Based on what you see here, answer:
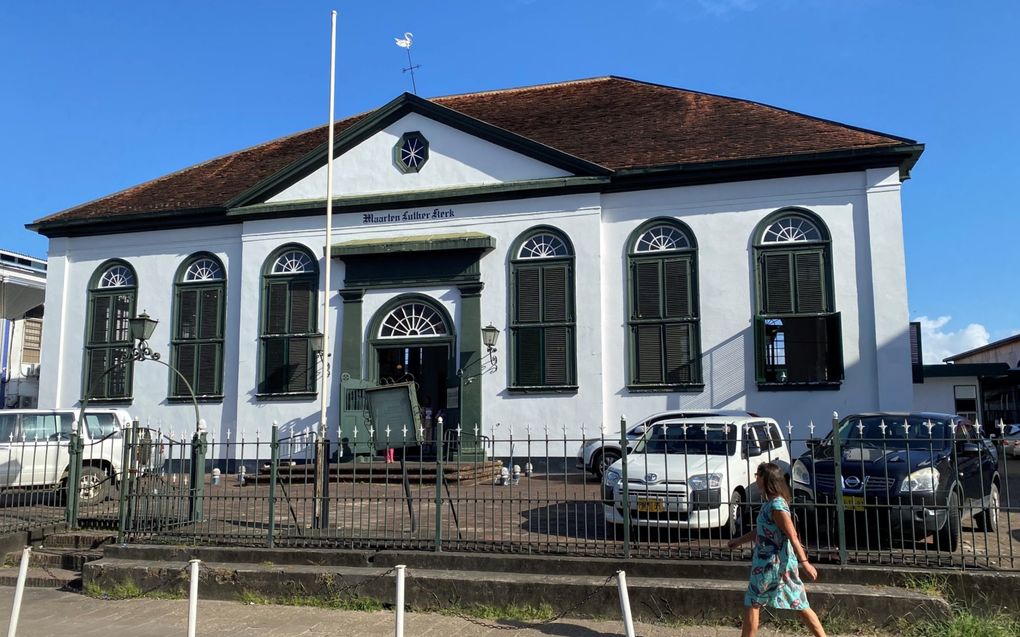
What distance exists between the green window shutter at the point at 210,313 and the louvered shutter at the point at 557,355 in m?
8.83

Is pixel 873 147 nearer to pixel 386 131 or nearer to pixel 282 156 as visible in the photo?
pixel 386 131

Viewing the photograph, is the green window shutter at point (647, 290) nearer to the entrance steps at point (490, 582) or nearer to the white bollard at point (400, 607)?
the entrance steps at point (490, 582)

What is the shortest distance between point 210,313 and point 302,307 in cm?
279

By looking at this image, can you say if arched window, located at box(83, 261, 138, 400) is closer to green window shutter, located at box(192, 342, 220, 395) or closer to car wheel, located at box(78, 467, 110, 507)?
green window shutter, located at box(192, 342, 220, 395)

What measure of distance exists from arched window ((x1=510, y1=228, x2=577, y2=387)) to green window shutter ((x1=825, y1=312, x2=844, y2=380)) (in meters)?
5.52

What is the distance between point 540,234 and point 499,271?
131cm

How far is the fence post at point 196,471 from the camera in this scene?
33.7 feet

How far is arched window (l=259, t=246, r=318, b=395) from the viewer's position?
20.6 meters

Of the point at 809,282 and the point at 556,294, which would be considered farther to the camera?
the point at 556,294

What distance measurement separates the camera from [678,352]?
18.5 meters

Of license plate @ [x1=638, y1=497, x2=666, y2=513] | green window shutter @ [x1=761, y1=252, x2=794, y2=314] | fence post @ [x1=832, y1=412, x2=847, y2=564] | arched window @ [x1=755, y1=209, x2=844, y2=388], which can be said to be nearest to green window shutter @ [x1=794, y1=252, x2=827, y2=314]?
arched window @ [x1=755, y1=209, x2=844, y2=388]

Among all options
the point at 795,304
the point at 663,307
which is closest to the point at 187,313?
the point at 663,307

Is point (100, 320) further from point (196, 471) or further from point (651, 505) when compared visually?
point (651, 505)

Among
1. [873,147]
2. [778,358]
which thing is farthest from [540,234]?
[873,147]
